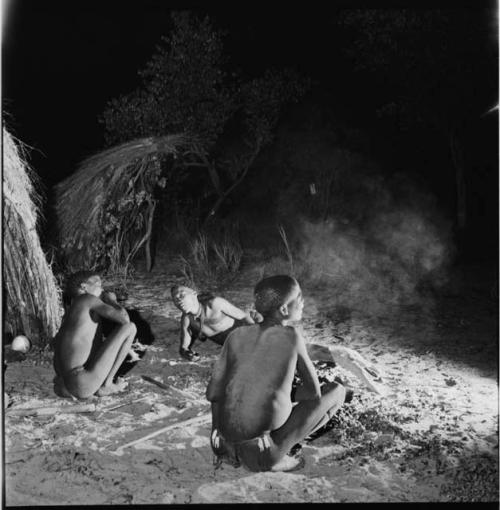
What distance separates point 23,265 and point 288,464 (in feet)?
12.0

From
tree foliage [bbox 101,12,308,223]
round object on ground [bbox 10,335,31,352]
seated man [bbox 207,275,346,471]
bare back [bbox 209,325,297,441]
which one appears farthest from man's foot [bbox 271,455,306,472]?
tree foliage [bbox 101,12,308,223]

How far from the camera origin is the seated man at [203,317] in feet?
20.0

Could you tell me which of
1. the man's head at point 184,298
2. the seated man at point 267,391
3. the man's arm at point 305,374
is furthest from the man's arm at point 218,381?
the man's head at point 184,298

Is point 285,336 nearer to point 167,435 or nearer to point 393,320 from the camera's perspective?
point 167,435

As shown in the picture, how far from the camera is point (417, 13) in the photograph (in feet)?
30.3

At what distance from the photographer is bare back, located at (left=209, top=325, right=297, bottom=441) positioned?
3.87 metres

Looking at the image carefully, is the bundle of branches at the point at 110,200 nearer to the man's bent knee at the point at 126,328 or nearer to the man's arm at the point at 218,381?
the man's bent knee at the point at 126,328

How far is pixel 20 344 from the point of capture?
6.36m

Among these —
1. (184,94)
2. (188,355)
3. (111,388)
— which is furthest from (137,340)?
(184,94)

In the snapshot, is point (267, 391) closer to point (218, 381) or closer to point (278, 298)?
point (218, 381)

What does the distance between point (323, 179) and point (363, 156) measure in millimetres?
1129

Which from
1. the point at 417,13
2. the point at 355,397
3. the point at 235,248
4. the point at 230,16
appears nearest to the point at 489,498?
the point at 355,397

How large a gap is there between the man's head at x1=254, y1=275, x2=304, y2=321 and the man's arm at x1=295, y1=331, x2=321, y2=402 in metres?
0.21

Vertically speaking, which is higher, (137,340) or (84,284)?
(84,284)
